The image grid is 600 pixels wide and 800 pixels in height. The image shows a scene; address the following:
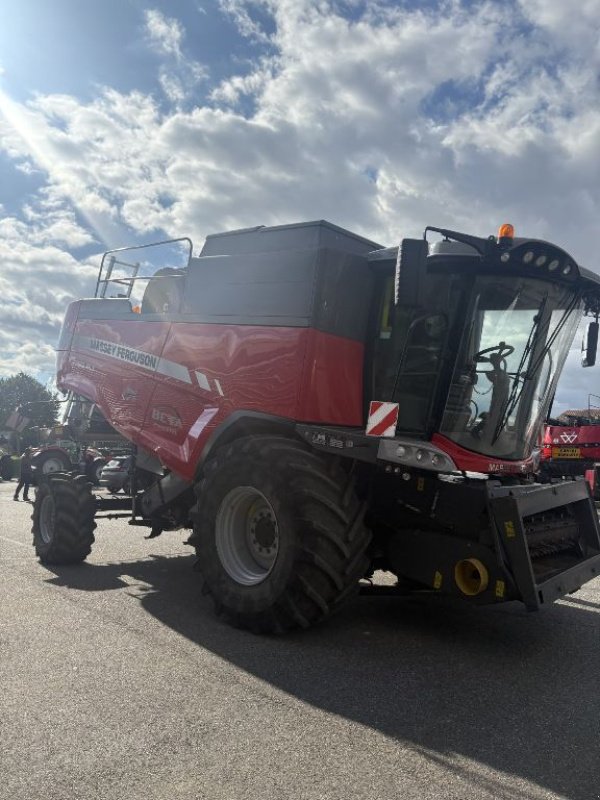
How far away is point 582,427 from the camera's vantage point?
17125 millimetres

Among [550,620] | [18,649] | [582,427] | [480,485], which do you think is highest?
[582,427]

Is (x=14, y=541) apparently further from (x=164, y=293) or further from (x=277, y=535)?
(x=277, y=535)

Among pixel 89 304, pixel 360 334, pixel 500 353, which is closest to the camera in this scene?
pixel 500 353

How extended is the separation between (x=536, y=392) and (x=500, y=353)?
23.6 inches

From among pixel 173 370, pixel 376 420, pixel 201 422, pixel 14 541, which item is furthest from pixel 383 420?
pixel 14 541

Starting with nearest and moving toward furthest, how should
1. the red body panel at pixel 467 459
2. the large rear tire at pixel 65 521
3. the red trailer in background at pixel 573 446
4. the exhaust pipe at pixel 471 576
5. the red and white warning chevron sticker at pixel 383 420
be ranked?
1. the exhaust pipe at pixel 471 576
2. the red and white warning chevron sticker at pixel 383 420
3. the red body panel at pixel 467 459
4. the large rear tire at pixel 65 521
5. the red trailer in background at pixel 573 446

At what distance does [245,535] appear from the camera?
5.46m

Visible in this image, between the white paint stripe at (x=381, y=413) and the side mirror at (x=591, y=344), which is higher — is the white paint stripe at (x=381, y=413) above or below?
below

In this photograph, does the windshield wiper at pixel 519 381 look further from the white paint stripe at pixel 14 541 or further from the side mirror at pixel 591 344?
the white paint stripe at pixel 14 541

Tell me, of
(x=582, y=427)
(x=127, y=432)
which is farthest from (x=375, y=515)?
(x=582, y=427)

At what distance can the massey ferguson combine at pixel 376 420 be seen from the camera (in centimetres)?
457

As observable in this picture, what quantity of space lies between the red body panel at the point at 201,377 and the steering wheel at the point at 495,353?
1.00 meters

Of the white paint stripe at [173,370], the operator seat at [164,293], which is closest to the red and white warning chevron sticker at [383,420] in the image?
the white paint stripe at [173,370]

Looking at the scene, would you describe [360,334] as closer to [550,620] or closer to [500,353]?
[500,353]
